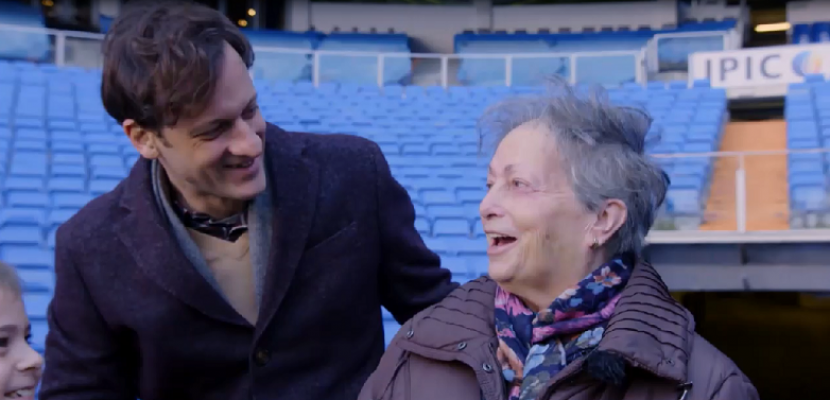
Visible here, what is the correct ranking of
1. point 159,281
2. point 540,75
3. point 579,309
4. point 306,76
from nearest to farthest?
1. point 579,309
2. point 159,281
3. point 540,75
4. point 306,76

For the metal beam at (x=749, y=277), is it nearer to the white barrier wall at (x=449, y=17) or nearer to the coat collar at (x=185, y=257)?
the coat collar at (x=185, y=257)

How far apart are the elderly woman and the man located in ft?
0.60

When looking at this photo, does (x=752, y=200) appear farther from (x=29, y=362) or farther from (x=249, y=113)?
(x=29, y=362)

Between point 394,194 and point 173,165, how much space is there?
0.43 m

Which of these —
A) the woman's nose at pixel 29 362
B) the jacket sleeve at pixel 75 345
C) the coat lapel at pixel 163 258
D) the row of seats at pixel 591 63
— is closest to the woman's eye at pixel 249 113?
the coat lapel at pixel 163 258

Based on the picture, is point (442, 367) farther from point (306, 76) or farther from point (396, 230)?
point (306, 76)

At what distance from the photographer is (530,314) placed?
3.96 feet

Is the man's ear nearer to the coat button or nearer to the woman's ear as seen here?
the coat button

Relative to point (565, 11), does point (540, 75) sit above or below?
below

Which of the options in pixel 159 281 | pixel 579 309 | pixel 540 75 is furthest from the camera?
pixel 540 75

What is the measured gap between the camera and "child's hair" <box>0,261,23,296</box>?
1.23 meters

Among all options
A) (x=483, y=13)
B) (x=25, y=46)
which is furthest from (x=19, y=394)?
(x=483, y=13)

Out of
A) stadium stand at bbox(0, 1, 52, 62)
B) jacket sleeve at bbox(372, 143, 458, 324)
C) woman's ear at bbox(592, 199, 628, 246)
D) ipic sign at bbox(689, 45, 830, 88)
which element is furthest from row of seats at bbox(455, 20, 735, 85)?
woman's ear at bbox(592, 199, 628, 246)

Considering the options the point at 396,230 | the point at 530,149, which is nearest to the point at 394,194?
the point at 396,230
